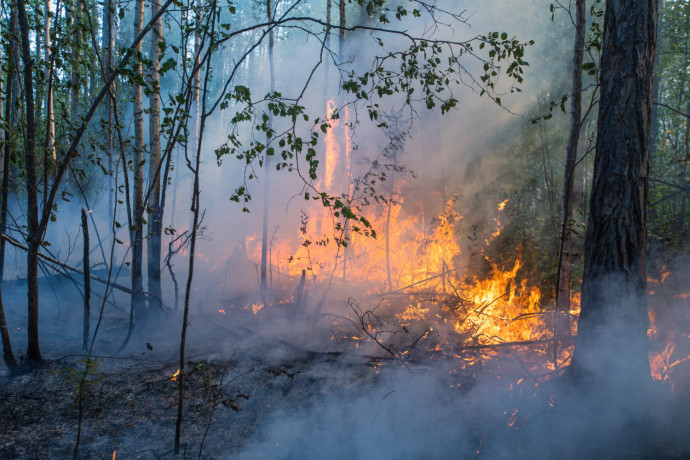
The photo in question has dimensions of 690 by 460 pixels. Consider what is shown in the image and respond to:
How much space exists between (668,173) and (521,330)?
22.9 feet

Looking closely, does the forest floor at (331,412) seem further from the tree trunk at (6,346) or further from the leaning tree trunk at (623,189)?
the leaning tree trunk at (623,189)

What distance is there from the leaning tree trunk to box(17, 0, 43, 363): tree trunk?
6.20m

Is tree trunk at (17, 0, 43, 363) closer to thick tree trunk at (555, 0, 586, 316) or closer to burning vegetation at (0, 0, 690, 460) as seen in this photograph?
burning vegetation at (0, 0, 690, 460)

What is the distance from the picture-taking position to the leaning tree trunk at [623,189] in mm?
3711

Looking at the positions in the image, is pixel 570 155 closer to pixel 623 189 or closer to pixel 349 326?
pixel 623 189

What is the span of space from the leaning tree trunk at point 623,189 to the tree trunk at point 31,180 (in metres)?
6.20

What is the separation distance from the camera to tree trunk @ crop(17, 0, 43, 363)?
14.2 feet

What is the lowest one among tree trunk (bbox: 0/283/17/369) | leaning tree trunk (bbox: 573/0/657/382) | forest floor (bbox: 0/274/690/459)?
forest floor (bbox: 0/274/690/459)

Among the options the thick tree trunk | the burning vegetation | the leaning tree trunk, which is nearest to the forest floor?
the burning vegetation

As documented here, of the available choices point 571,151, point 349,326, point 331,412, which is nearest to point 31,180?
point 331,412

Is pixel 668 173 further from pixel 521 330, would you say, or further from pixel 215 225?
pixel 215 225

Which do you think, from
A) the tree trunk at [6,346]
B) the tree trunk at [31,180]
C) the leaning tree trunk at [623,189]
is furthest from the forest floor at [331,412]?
the tree trunk at [31,180]

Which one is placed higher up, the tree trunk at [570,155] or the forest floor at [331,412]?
the tree trunk at [570,155]

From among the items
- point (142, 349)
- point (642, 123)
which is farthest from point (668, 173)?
point (142, 349)
